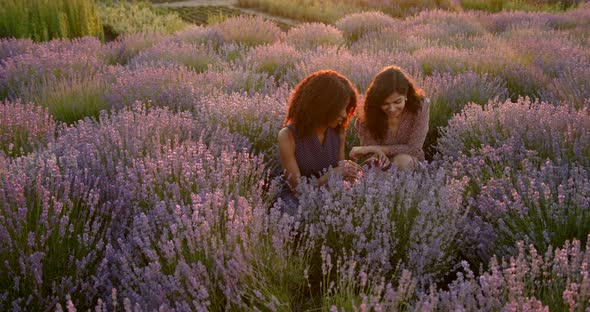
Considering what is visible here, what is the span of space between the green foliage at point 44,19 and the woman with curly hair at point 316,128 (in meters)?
5.41

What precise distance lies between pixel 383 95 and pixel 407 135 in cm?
43

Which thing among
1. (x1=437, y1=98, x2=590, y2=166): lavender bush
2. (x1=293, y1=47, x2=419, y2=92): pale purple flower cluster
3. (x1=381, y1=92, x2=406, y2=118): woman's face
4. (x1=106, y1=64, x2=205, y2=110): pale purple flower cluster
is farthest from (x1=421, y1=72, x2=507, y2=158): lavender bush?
(x1=106, y1=64, x2=205, y2=110): pale purple flower cluster

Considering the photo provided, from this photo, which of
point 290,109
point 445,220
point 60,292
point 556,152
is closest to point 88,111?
point 290,109

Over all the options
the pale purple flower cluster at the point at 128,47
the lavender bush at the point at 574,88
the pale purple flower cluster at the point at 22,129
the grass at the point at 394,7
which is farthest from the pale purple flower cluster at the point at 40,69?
the grass at the point at 394,7

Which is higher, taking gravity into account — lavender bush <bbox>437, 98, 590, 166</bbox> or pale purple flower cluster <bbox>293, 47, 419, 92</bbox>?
pale purple flower cluster <bbox>293, 47, 419, 92</bbox>

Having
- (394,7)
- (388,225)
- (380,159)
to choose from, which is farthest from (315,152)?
(394,7)

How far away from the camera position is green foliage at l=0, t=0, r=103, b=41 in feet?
24.6

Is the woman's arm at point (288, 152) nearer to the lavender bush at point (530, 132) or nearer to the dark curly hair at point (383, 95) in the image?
the dark curly hair at point (383, 95)

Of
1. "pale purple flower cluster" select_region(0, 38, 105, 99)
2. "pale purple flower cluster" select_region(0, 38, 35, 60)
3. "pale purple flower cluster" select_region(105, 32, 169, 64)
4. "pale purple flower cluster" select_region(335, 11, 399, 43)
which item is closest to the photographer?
"pale purple flower cluster" select_region(0, 38, 105, 99)

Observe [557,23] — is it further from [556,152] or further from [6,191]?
[6,191]

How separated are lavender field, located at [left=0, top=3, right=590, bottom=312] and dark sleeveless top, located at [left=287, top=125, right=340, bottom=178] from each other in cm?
27

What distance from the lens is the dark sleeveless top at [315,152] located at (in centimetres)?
356

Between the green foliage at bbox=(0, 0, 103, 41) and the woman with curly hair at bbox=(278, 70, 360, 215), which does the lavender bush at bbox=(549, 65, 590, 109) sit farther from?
the green foliage at bbox=(0, 0, 103, 41)

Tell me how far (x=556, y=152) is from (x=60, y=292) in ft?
8.78
